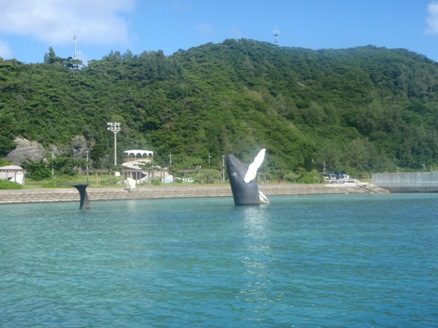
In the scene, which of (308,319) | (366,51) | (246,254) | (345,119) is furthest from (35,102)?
(366,51)

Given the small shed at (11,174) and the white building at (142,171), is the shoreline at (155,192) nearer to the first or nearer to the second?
the small shed at (11,174)

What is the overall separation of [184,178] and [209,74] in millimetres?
61066

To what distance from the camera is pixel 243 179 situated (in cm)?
3934

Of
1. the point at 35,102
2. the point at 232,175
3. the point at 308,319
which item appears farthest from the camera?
the point at 35,102

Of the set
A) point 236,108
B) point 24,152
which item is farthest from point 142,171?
point 236,108

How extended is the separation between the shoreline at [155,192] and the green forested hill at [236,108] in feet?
42.5

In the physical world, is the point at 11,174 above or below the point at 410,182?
above

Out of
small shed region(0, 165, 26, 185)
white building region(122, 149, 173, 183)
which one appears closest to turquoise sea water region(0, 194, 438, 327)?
small shed region(0, 165, 26, 185)

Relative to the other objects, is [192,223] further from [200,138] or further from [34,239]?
[200,138]

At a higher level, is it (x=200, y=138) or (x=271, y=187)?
(x=200, y=138)

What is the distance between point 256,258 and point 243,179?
20294 millimetres

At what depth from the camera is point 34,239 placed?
81.9 feet

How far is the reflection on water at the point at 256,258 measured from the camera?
47.3 feet

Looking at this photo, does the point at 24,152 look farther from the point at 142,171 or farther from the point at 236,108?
the point at 236,108
